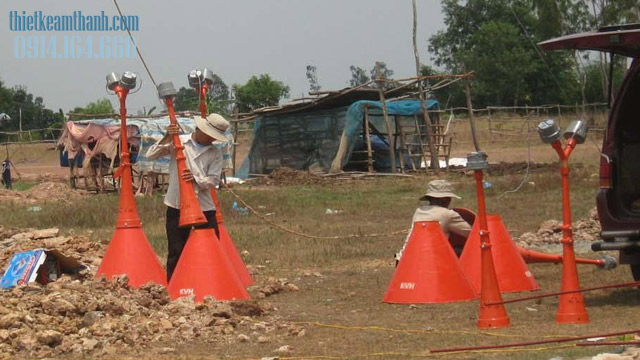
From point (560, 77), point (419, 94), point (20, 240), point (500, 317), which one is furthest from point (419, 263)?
point (560, 77)

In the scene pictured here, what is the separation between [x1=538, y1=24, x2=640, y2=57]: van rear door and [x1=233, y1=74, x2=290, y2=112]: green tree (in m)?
51.7

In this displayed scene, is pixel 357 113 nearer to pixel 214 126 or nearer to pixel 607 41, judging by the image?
pixel 214 126

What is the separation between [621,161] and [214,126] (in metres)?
3.32

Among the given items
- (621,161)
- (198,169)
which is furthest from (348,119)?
(621,161)

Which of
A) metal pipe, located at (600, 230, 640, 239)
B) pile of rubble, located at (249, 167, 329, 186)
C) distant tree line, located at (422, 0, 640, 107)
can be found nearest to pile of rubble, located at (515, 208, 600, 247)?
metal pipe, located at (600, 230, 640, 239)

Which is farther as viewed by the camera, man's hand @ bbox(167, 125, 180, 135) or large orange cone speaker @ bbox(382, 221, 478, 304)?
man's hand @ bbox(167, 125, 180, 135)

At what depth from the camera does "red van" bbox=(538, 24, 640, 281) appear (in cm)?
805

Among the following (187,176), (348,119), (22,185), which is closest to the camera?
(187,176)

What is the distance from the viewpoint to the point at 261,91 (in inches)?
2456

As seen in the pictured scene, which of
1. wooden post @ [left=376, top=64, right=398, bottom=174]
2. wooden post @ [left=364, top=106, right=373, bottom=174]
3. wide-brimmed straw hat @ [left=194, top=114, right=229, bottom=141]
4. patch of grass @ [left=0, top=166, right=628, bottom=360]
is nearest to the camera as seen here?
patch of grass @ [left=0, top=166, right=628, bottom=360]

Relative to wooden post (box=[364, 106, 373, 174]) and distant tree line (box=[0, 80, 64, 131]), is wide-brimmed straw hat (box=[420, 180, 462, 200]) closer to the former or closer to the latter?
wooden post (box=[364, 106, 373, 174])

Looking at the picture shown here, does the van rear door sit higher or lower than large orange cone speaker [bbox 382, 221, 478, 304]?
higher

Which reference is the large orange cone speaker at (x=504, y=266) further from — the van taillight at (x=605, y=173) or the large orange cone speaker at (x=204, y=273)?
the large orange cone speaker at (x=204, y=273)

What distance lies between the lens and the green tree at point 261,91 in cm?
6084
